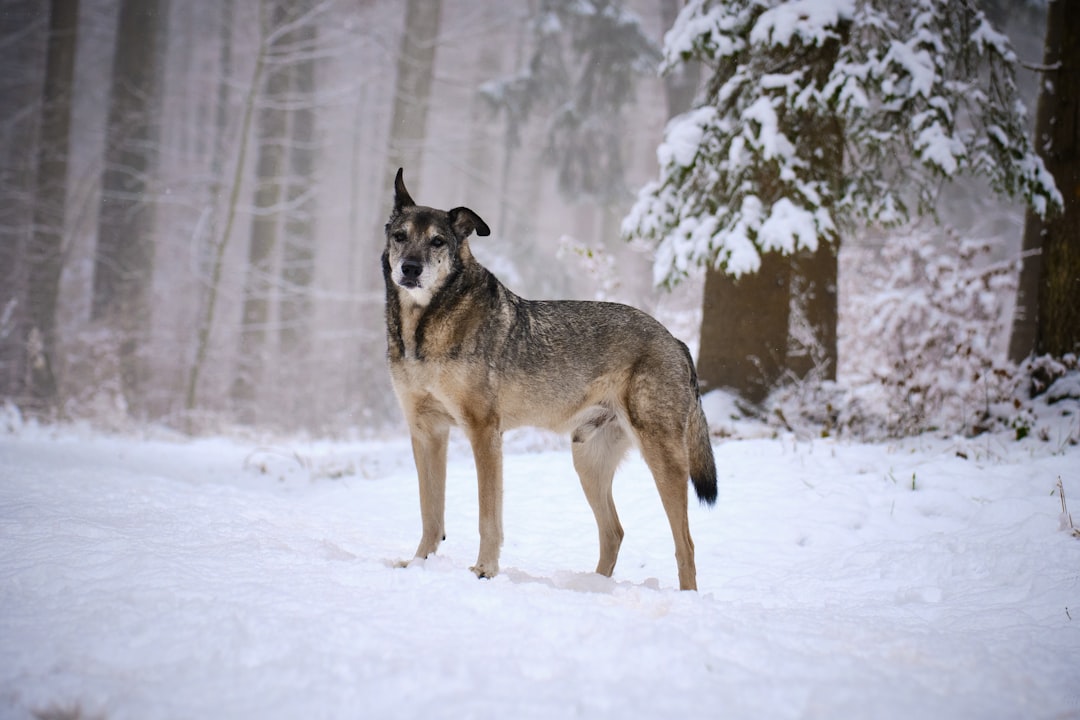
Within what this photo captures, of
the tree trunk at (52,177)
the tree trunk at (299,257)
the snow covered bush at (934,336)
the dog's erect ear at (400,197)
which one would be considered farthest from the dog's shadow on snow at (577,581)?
the tree trunk at (52,177)

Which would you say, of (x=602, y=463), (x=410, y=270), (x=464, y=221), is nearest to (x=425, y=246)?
(x=410, y=270)

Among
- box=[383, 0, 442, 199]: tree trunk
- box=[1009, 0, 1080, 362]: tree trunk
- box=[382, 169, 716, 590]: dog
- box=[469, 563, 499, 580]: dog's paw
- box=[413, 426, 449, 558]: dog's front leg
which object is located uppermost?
box=[383, 0, 442, 199]: tree trunk

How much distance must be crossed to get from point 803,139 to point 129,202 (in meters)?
16.1

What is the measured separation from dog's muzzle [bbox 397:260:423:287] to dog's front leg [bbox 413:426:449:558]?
35.1 inches

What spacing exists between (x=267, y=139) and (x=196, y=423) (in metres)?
7.60

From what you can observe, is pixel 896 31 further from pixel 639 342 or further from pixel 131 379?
pixel 131 379

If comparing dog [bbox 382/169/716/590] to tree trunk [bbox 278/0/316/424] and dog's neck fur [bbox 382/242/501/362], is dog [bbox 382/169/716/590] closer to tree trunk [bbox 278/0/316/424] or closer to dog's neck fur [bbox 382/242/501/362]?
dog's neck fur [bbox 382/242/501/362]

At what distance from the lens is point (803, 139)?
26.0 feet

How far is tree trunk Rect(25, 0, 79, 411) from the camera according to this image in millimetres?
15875

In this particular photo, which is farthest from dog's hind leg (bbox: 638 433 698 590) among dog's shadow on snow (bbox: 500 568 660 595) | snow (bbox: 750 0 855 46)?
snow (bbox: 750 0 855 46)

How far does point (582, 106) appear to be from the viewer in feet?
70.0

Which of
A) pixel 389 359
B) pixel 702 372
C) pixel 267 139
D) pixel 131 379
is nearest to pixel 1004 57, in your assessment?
Answer: pixel 702 372

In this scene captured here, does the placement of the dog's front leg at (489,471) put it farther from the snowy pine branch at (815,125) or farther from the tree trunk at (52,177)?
the tree trunk at (52,177)

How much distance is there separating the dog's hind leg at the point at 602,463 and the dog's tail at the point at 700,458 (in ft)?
1.39
